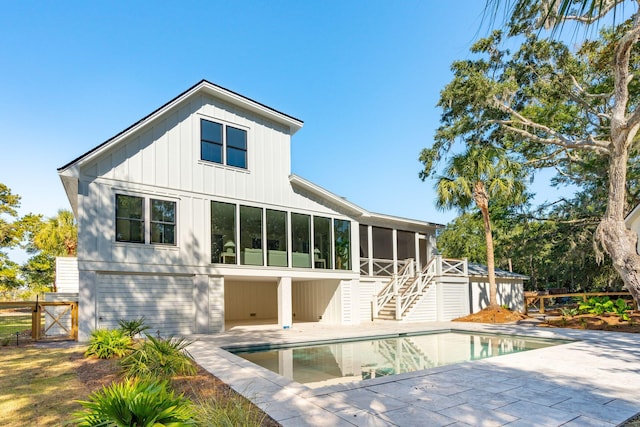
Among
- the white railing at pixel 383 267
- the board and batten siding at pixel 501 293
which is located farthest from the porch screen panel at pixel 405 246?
the board and batten siding at pixel 501 293

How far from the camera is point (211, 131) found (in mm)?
13922

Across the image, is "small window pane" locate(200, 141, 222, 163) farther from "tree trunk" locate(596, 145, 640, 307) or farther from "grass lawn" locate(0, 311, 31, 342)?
"tree trunk" locate(596, 145, 640, 307)

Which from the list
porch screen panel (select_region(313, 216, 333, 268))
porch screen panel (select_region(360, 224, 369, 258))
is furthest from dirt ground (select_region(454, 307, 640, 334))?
porch screen panel (select_region(313, 216, 333, 268))

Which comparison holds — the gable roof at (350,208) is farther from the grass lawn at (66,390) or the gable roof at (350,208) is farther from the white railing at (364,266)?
the grass lawn at (66,390)

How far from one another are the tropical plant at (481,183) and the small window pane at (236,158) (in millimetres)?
8565

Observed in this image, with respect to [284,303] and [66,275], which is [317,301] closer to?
[284,303]

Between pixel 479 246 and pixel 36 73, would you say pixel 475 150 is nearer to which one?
pixel 36 73

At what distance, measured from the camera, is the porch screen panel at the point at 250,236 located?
551 inches

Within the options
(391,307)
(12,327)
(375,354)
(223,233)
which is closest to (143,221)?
(223,233)

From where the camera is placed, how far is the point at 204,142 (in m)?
13.7

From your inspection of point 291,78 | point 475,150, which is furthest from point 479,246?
point 291,78

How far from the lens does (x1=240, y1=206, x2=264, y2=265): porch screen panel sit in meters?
14.0

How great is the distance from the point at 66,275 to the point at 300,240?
9219mm

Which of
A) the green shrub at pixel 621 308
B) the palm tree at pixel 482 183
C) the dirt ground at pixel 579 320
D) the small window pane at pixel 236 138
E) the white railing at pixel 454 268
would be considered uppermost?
the small window pane at pixel 236 138
